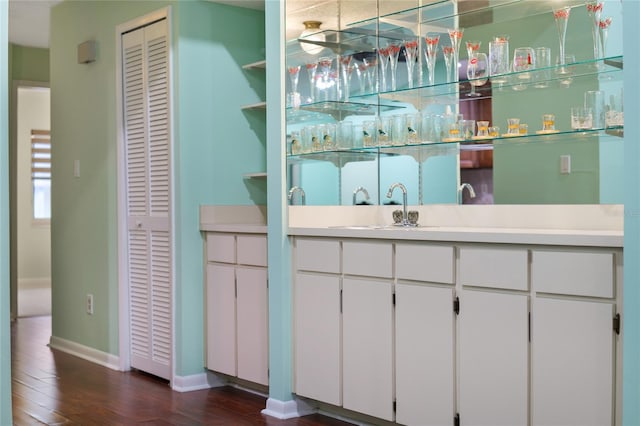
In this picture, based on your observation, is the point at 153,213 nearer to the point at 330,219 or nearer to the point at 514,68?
the point at 330,219

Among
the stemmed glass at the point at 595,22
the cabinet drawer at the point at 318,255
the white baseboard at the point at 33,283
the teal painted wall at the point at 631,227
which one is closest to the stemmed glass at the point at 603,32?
the stemmed glass at the point at 595,22

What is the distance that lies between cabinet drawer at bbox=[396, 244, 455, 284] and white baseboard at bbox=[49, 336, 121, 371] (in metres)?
2.43

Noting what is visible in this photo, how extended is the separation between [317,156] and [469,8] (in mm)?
1036

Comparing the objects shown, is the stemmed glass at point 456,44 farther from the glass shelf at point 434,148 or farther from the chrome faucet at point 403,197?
the chrome faucet at point 403,197

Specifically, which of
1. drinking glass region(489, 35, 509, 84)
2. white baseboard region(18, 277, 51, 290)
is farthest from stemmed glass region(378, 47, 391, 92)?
white baseboard region(18, 277, 51, 290)

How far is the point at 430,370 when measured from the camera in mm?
3287

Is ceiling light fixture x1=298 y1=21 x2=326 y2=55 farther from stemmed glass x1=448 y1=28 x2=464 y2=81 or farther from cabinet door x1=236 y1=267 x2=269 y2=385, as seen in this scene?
cabinet door x1=236 y1=267 x2=269 y2=385

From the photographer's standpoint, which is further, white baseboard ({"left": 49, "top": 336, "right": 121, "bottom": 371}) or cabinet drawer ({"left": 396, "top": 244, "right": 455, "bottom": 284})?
white baseboard ({"left": 49, "top": 336, "right": 121, "bottom": 371})

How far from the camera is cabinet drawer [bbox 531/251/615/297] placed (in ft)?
8.91

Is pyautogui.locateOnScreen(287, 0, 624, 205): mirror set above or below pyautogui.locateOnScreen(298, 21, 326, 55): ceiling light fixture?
below

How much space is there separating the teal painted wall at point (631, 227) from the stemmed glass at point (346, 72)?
1.72 metres

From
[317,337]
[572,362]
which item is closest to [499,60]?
[572,362]

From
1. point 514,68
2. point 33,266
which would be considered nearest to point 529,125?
point 514,68

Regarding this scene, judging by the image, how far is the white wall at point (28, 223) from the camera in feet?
31.1
